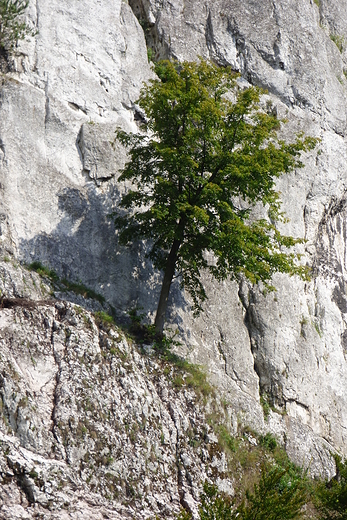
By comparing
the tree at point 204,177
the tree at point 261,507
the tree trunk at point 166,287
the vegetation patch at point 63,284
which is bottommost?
the tree at point 261,507

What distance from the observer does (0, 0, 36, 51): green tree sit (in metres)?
18.4

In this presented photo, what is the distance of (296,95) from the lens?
82.3 feet

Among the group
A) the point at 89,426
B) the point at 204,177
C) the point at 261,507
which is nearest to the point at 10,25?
the point at 204,177

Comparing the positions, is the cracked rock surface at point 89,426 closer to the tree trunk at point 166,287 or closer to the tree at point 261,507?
the tree trunk at point 166,287

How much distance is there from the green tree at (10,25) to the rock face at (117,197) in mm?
346

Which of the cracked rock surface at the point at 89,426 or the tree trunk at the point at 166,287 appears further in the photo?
the tree trunk at the point at 166,287

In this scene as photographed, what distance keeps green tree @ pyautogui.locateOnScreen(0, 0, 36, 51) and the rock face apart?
1.13 ft

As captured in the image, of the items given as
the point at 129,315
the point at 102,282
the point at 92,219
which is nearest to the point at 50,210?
the point at 92,219

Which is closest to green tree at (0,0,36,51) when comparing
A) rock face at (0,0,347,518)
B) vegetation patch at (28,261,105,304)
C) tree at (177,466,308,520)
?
rock face at (0,0,347,518)

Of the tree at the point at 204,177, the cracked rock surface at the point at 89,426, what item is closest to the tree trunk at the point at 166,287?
the tree at the point at 204,177

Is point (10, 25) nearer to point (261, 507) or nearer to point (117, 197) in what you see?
point (117, 197)

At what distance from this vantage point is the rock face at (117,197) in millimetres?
16141

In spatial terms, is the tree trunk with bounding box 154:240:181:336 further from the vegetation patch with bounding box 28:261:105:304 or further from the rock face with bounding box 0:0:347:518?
the vegetation patch with bounding box 28:261:105:304

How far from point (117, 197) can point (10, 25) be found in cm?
625
